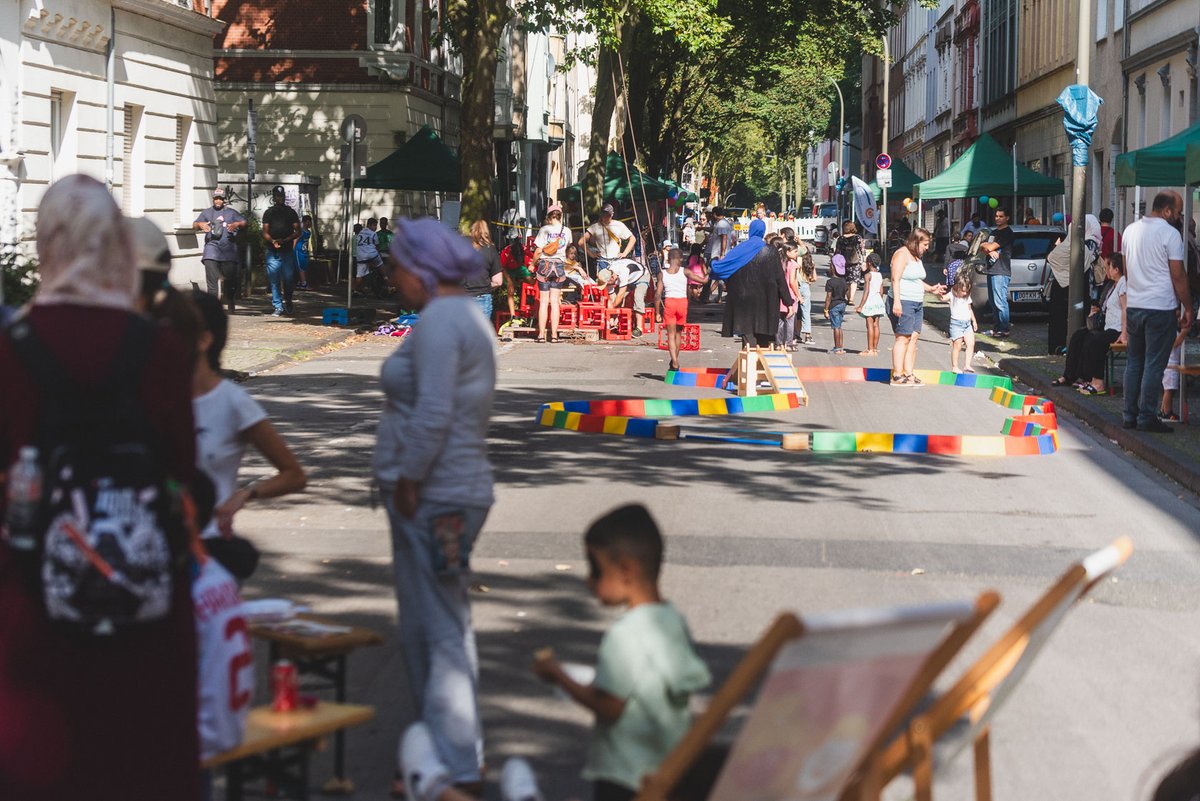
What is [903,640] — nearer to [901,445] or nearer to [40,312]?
[40,312]

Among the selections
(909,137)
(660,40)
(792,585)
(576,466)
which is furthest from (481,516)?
(909,137)

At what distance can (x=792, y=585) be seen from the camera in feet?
28.5

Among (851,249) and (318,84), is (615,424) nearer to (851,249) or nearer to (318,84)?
(851,249)

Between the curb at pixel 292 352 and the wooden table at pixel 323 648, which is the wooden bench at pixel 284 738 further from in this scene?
the curb at pixel 292 352

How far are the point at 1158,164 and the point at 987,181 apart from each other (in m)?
Result: 15.1

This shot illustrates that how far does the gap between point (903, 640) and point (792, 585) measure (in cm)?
530

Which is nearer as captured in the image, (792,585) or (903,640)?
(903,640)

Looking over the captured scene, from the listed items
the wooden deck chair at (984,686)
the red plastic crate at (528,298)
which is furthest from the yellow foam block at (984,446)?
the red plastic crate at (528,298)

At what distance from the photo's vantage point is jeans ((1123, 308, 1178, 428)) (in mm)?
14648

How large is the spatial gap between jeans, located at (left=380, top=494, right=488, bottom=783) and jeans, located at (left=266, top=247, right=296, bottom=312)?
80.9ft

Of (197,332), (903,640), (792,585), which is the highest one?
(197,332)

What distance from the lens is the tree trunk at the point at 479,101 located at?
1096 inches

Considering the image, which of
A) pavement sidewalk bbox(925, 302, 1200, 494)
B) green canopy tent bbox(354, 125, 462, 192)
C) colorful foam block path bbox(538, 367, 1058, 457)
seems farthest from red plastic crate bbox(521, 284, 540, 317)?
colorful foam block path bbox(538, 367, 1058, 457)

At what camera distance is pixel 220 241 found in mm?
27812
